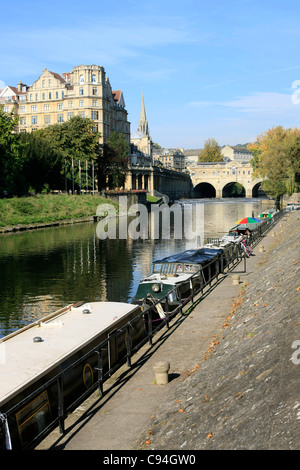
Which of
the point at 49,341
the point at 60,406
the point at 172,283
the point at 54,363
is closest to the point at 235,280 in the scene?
the point at 172,283

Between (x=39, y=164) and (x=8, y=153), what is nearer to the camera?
(x=8, y=153)

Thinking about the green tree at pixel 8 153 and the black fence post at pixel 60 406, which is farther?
the green tree at pixel 8 153

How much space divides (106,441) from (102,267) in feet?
118

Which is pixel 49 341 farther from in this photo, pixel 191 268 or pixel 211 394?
pixel 191 268

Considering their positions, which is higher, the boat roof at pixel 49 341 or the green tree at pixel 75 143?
the green tree at pixel 75 143

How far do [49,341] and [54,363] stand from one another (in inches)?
75.7

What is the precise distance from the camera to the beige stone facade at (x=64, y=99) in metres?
161

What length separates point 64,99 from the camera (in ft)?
536

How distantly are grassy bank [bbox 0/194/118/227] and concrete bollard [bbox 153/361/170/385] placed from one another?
66602mm

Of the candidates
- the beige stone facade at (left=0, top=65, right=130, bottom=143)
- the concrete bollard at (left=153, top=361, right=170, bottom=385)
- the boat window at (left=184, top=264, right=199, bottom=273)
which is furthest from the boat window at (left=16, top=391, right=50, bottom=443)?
the beige stone facade at (left=0, top=65, right=130, bottom=143)

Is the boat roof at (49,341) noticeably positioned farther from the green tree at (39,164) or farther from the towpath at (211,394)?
the green tree at (39,164)

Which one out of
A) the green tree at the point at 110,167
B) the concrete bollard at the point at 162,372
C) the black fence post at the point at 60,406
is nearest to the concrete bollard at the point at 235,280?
the concrete bollard at the point at 162,372

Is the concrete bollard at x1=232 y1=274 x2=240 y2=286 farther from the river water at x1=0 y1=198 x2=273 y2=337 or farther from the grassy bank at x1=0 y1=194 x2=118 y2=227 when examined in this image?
the grassy bank at x1=0 y1=194 x2=118 y2=227

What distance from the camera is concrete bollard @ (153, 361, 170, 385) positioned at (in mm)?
15602
